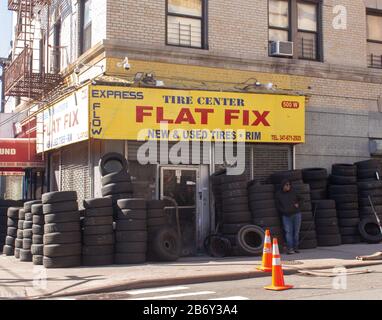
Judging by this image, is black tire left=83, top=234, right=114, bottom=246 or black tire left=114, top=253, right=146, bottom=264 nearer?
black tire left=83, top=234, right=114, bottom=246

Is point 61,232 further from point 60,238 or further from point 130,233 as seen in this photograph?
point 130,233

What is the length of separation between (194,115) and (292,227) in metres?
3.66

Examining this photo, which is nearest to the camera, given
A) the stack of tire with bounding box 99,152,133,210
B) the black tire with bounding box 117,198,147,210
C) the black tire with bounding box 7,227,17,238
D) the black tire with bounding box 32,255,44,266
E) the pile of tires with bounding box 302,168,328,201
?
the black tire with bounding box 117,198,147,210

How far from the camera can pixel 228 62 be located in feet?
51.9

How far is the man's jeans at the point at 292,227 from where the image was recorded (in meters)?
14.0

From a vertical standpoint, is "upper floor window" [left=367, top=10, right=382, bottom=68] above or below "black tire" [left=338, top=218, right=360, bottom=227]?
above

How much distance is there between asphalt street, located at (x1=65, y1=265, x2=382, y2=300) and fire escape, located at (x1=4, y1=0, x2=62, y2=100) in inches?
391

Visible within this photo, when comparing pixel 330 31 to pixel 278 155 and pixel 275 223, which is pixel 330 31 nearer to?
pixel 278 155

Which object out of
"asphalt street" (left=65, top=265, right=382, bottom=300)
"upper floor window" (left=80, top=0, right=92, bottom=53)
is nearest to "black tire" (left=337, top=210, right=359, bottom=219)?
"asphalt street" (left=65, top=265, right=382, bottom=300)

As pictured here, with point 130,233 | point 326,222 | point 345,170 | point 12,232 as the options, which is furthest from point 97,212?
point 345,170

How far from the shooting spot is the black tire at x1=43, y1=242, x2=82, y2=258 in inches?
467

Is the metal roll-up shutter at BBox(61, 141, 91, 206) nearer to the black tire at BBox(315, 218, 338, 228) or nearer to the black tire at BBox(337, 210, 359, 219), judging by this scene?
the black tire at BBox(315, 218, 338, 228)
